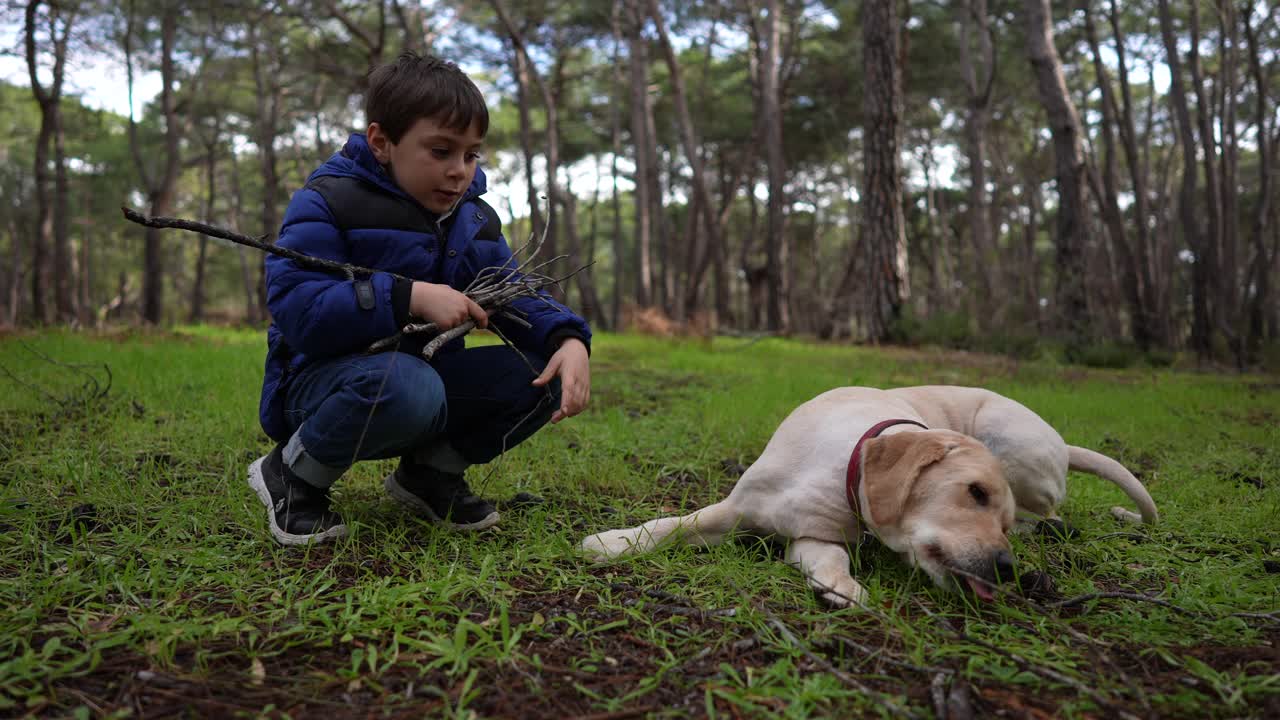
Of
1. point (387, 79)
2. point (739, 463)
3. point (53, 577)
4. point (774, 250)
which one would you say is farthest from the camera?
point (774, 250)

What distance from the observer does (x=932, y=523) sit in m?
2.14

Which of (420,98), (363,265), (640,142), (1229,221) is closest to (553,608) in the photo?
(363,265)

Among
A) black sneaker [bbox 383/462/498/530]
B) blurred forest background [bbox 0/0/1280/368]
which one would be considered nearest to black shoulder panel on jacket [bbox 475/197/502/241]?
black sneaker [bbox 383/462/498/530]

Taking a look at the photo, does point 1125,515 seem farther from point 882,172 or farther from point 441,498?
point 882,172

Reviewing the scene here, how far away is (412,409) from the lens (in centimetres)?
233

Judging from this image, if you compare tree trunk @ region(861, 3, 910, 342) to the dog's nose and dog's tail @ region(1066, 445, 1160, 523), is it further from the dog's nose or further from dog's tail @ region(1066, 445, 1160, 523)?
the dog's nose

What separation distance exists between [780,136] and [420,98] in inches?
651

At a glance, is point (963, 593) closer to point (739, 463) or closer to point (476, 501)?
point (476, 501)

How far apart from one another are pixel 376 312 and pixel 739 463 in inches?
88.2

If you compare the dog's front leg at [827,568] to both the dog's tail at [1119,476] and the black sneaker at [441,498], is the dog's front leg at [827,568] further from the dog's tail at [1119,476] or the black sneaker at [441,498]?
the dog's tail at [1119,476]

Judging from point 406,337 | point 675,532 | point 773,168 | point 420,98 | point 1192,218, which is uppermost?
point 773,168

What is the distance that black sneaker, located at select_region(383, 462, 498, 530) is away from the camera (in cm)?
277

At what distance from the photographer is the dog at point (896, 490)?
213 centimetres

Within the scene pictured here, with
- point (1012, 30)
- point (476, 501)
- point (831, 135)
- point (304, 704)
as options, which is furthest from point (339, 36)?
point (304, 704)
